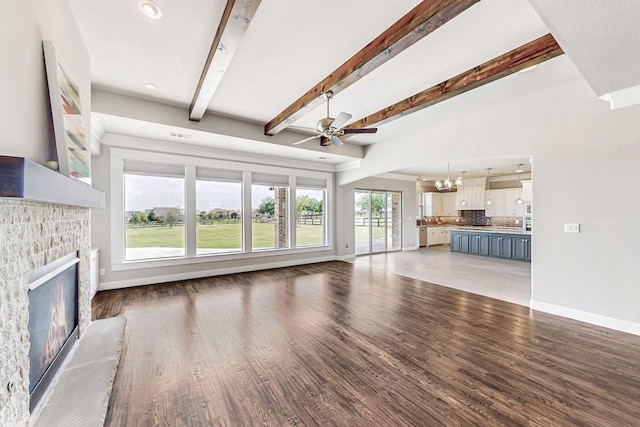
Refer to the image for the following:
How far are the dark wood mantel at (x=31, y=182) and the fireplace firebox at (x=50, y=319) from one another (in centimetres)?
54

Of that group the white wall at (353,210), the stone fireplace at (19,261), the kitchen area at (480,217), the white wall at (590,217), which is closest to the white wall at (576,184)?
the white wall at (590,217)

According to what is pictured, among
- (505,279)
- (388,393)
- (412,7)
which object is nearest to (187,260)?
(388,393)

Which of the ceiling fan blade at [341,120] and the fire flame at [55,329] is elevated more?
the ceiling fan blade at [341,120]

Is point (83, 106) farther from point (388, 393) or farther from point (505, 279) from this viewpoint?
point (505, 279)

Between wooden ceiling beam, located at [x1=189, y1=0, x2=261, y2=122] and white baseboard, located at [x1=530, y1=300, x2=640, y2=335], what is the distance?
5008mm

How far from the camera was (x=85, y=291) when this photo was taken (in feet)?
9.03

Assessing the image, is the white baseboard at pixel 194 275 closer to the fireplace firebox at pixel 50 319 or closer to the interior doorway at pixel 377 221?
the interior doorway at pixel 377 221

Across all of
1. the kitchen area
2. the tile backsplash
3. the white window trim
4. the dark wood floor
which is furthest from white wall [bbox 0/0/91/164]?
the tile backsplash

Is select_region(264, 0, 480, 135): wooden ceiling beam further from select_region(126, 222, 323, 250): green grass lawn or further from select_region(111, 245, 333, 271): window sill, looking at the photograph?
select_region(111, 245, 333, 271): window sill

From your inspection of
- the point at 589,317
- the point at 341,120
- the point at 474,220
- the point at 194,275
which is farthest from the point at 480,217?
the point at 194,275

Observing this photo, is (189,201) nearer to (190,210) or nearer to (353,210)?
(190,210)

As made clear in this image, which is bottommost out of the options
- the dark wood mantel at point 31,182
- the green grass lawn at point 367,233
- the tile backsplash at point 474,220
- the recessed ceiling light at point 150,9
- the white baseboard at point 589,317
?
the white baseboard at point 589,317

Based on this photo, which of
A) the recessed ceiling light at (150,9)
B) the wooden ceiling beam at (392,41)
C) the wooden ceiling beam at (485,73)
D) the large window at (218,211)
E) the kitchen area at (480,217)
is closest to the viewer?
the wooden ceiling beam at (392,41)

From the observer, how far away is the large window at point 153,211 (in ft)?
16.5
